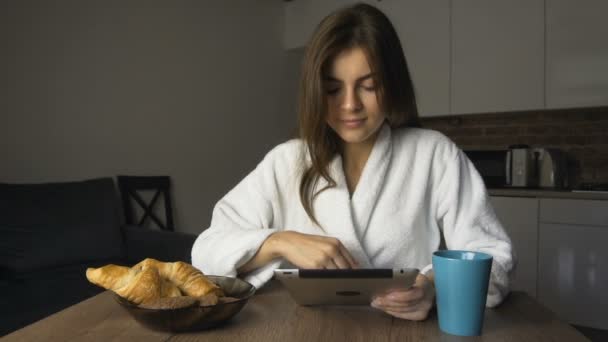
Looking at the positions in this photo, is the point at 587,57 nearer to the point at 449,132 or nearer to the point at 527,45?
the point at 527,45

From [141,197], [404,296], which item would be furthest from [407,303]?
[141,197]

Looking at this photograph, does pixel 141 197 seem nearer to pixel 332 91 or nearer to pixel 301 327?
→ pixel 332 91

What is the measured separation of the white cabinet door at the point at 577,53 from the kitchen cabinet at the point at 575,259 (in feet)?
2.18

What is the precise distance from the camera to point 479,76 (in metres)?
3.25

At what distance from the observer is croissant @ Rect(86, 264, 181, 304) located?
2.23 ft

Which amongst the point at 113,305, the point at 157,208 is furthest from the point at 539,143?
the point at 113,305

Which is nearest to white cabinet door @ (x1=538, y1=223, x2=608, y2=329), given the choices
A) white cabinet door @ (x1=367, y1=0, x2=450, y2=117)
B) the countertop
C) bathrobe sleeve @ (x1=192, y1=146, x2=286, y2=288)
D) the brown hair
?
the countertop

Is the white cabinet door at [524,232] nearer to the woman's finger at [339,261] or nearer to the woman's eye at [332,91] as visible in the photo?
the woman's eye at [332,91]

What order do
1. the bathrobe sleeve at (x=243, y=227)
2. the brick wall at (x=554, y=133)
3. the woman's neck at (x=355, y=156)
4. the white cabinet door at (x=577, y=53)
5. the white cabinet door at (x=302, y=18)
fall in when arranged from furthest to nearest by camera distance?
the white cabinet door at (x=302, y=18) < the brick wall at (x=554, y=133) < the white cabinet door at (x=577, y=53) < the woman's neck at (x=355, y=156) < the bathrobe sleeve at (x=243, y=227)

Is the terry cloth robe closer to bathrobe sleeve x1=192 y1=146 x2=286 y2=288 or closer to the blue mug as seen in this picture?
bathrobe sleeve x1=192 y1=146 x2=286 y2=288

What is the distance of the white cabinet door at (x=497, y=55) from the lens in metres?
3.05

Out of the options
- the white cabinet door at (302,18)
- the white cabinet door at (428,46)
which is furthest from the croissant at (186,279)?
the white cabinet door at (302,18)

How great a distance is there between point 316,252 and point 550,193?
→ 7.72 feet

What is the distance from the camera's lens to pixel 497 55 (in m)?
3.16
